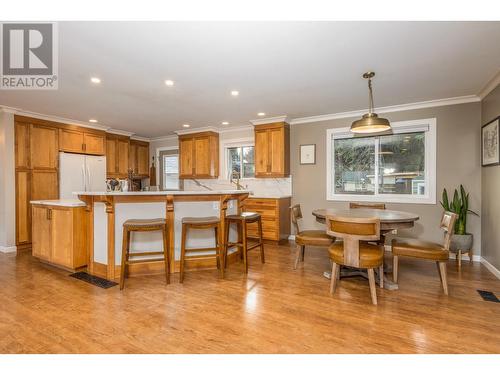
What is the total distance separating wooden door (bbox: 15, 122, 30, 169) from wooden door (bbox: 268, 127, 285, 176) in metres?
4.35

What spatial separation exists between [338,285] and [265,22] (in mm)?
2736

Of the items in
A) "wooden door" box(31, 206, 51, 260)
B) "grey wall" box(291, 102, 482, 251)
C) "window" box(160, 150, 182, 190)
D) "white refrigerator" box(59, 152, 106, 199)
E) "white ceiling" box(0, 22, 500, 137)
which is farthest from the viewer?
"window" box(160, 150, 182, 190)

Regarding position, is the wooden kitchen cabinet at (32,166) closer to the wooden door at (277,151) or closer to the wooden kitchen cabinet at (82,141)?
the wooden kitchen cabinet at (82,141)

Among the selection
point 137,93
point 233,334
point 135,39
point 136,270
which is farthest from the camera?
point 137,93

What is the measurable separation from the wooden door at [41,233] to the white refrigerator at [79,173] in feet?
4.17

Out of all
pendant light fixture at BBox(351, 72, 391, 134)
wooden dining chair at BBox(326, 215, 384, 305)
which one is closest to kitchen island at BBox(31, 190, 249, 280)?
wooden dining chair at BBox(326, 215, 384, 305)

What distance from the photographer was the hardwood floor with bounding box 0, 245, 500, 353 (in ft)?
6.03

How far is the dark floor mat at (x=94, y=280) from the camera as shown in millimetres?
2928

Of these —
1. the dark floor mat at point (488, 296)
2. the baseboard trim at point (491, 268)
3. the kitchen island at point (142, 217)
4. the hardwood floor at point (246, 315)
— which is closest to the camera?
the hardwood floor at point (246, 315)

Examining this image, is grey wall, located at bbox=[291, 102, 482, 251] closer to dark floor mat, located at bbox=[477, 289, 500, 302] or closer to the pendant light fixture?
dark floor mat, located at bbox=[477, 289, 500, 302]

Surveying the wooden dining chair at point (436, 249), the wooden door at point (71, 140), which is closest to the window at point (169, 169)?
the wooden door at point (71, 140)

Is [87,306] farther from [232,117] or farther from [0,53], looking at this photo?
[232,117]
